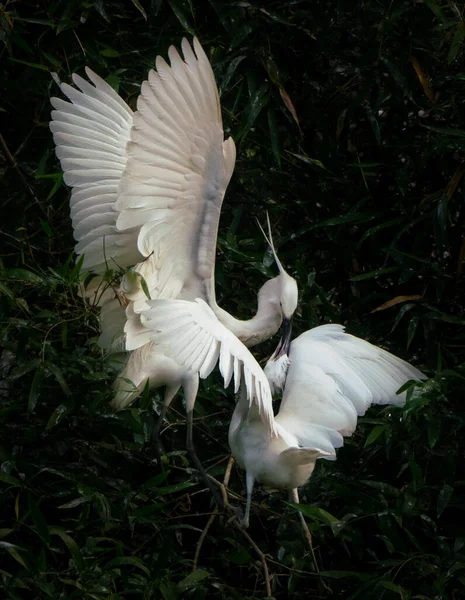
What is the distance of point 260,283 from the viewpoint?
321cm

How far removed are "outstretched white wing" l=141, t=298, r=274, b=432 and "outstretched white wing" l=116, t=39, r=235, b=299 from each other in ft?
1.48

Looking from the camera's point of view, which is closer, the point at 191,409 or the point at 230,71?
the point at 191,409

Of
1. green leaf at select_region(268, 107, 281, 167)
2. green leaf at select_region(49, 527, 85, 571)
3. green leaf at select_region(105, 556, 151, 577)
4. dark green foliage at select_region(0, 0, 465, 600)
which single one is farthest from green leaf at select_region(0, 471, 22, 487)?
green leaf at select_region(268, 107, 281, 167)

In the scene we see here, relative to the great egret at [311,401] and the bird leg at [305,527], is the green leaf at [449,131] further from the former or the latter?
the bird leg at [305,527]

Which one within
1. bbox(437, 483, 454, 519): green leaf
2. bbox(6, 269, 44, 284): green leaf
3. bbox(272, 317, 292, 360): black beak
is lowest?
bbox(437, 483, 454, 519): green leaf

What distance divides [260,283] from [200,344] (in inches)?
33.6

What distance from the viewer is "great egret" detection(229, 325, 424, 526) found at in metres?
2.61

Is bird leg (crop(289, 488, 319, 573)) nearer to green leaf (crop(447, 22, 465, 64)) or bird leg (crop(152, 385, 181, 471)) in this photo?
bird leg (crop(152, 385, 181, 471))

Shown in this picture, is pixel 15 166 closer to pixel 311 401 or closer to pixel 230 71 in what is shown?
pixel 230 71

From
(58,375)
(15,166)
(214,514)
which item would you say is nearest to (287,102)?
(15,166)

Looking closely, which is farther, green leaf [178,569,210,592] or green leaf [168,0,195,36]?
green leaf [168,0,195,36]

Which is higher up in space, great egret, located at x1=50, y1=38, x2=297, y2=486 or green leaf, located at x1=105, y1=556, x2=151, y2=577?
great egret, located at x1=50, y1=38, x2=297, y2=486

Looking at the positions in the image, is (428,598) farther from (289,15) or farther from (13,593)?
(289,15)

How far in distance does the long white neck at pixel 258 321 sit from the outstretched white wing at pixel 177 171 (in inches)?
4.7
